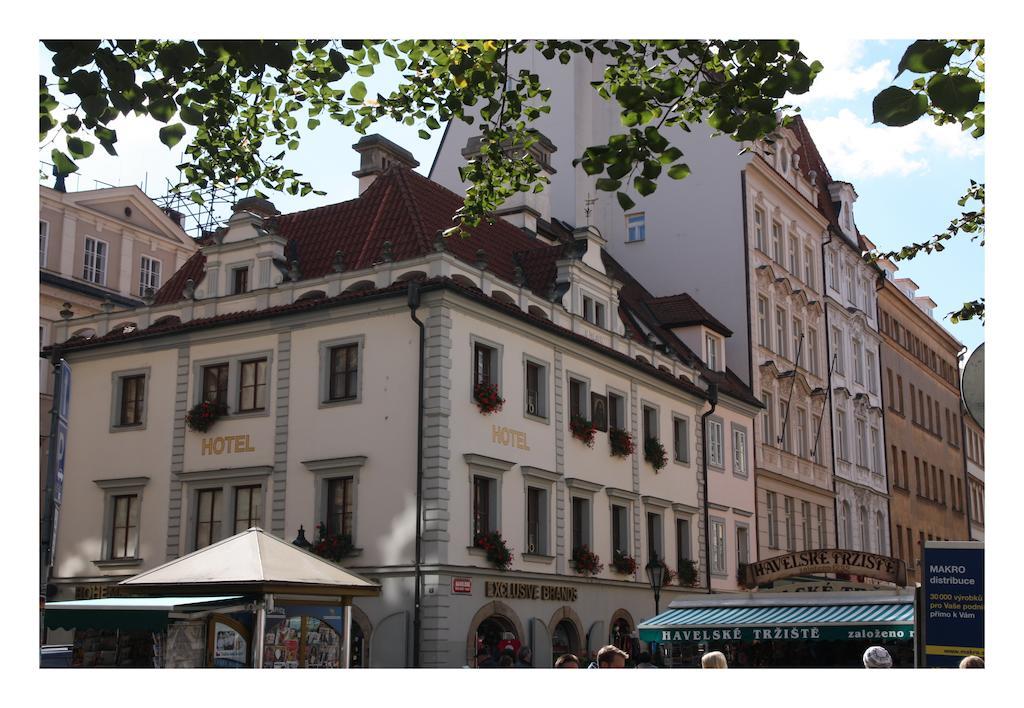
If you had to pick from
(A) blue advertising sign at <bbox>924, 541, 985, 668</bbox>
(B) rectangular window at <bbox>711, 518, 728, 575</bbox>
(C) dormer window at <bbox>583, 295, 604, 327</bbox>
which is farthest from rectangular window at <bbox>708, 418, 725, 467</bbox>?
(A) blue advertising sign at <bbox>924, 541, 985, 668</bbox>

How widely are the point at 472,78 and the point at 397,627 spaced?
13.5 meters

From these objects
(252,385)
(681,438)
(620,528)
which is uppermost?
(252,385)

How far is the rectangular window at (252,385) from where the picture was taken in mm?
25844

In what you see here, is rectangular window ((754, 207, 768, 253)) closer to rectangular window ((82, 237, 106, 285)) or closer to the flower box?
the flower box

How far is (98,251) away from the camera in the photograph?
32.6 metres

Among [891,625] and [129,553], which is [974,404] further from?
[129,553]

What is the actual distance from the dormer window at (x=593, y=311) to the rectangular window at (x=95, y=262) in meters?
12.1

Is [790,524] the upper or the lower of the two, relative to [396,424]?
lower

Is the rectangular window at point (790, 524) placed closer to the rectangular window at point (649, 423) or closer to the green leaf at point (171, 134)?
the rectangular window at point (649, 423)

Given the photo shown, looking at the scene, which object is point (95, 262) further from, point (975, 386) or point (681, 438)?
point (975, 386)

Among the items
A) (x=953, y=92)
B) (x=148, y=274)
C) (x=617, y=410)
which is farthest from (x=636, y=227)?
(x=953, y=92)

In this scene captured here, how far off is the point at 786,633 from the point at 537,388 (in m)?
7.79

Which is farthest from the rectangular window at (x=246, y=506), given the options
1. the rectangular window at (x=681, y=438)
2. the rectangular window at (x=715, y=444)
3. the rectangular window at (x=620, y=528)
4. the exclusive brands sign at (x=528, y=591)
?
the rectangular window at (x=715, y=444)

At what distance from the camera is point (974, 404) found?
27.0ft
